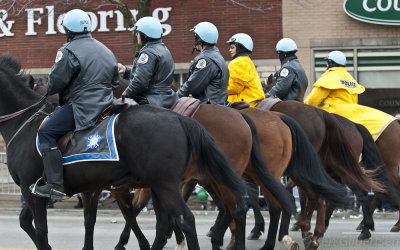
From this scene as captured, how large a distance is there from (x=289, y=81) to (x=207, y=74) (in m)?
2.33

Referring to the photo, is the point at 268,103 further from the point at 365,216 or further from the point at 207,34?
the point at 365,216

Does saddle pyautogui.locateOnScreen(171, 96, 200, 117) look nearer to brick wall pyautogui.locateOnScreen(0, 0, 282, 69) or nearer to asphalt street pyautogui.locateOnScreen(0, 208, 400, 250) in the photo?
asphalt street pyautogui.locateOnScreen(0, 208, 400, 250)

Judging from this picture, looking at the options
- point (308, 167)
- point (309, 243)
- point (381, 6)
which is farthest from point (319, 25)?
point (309, 243)

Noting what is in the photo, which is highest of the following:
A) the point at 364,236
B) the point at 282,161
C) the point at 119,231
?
the point at 282,161

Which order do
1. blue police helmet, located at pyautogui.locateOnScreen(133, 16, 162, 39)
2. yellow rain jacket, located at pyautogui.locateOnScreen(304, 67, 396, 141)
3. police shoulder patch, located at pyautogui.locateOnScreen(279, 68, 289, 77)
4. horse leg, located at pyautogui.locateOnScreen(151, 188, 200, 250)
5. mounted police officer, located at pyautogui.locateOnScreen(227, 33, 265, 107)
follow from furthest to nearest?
yellow rain jacket, located at pyautogui.locateOnScreen(304, 67, 396, 141) < police shoulder patch, located at pyautogui.locateOnScreen(279, 68, 289, 77) < mounted police officer, located at pyautogui.locateOnScreen(227, 33, 265, 107) < blue police helmet, located at pyautogui.locateOnScreen(133, 16, 162, 39) < horse leg, located at pyautogui.locateOnScreen(151, 188, 200, 250)

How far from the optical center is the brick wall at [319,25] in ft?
63.6

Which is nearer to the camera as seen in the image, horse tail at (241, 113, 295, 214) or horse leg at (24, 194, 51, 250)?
horse leg at (24, 194, 51, 250)

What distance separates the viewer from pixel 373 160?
11.7m

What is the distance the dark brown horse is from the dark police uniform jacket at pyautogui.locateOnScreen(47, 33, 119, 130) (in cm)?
41

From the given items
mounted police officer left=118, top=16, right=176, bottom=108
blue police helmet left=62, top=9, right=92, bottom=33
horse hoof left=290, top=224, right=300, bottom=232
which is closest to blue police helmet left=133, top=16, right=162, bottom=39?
mounted police officer left=118, top=16, right=176, bottom=108

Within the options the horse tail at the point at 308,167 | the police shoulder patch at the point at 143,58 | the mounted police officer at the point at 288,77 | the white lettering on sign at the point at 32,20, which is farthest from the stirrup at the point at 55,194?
the white lettering on sign at the point at 32,20

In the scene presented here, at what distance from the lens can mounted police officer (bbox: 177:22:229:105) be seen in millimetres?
9859

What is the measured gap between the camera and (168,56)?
9109 millimetres

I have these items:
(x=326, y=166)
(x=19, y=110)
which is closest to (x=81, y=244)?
(x=19, y=110)
